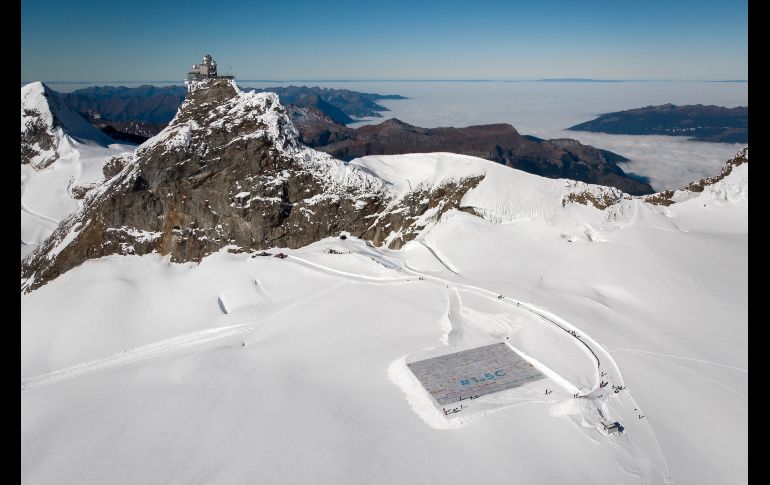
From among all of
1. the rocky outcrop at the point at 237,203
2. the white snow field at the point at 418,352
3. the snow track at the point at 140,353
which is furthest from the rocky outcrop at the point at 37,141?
the snow track at the point at 140,353

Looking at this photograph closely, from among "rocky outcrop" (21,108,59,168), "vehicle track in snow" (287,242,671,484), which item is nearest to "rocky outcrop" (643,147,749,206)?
"vehicle track in snow" (287,242,671,484)

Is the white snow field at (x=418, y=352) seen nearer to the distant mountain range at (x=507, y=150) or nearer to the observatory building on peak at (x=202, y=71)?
the observatory building on peak at (x=202, y=71)

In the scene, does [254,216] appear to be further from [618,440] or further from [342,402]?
[618,440]

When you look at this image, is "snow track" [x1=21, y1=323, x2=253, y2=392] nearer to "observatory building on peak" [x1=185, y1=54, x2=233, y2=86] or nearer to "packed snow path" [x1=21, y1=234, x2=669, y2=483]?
"packed snow path" [x1=21, y1=234, x2=669, y2=483]

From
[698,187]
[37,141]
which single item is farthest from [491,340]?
[37,141]
